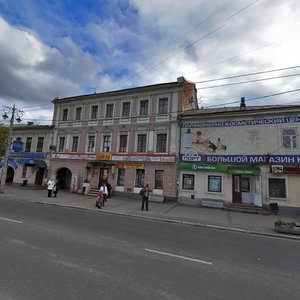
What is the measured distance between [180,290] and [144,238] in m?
3.98

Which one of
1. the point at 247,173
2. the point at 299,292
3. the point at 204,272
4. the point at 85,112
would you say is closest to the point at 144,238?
the point at 204,272

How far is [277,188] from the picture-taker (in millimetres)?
17359

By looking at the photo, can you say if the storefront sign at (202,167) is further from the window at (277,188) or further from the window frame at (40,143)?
the window frame at (40,143)

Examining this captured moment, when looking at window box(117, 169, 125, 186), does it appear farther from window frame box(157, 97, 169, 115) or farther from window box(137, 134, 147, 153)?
window frame box(157, 97, 169, 115)

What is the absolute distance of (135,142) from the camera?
891 inches

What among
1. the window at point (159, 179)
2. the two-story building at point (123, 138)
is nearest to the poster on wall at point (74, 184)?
the two-story building at point (123, 138)

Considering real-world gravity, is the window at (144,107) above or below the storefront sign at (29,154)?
above

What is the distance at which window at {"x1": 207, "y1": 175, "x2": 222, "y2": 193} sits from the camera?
19031mm

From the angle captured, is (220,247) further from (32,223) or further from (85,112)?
(85,112)

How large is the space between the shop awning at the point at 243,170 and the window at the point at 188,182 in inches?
123

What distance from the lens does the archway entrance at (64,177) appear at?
27.0m

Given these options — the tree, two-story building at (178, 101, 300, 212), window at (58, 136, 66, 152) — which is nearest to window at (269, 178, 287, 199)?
two-story building at (178, 101, 300, 212)

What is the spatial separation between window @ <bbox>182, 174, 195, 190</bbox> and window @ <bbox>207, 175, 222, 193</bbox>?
133 cm

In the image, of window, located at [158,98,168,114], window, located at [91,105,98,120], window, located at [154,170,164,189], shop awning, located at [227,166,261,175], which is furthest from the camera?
window, located at [91,105,98,120]
